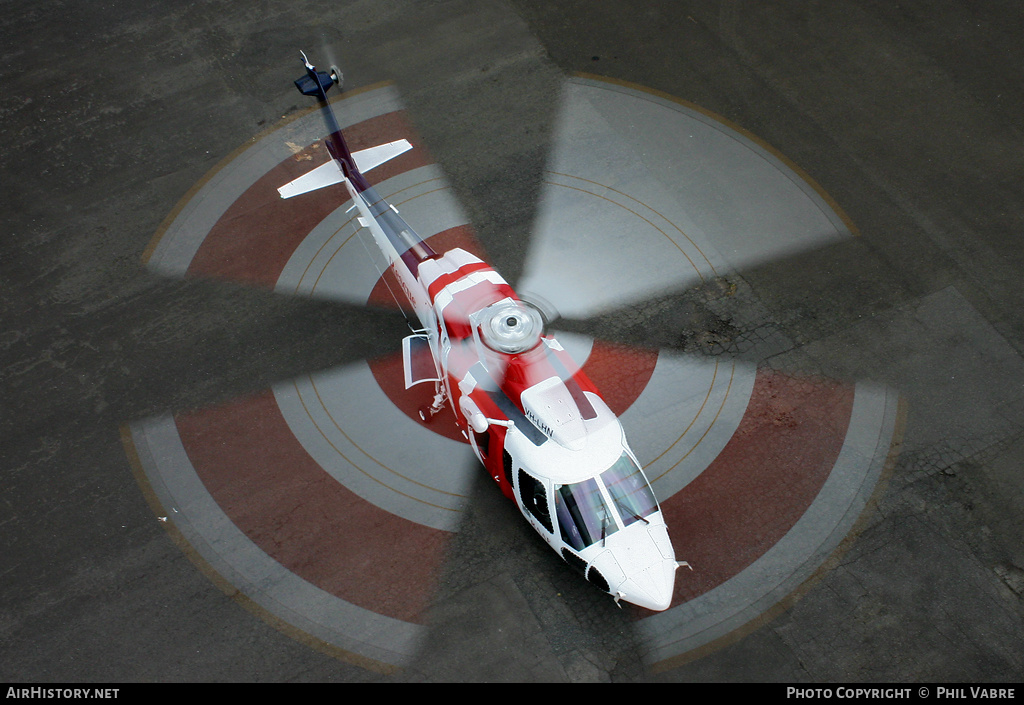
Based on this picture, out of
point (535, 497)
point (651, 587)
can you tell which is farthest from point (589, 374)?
point (651, 587)

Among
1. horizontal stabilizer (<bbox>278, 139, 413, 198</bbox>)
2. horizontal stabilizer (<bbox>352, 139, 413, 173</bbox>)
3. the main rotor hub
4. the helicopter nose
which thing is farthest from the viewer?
horizontal stabilizer (<bbox>352, 139, 413, 173</bbox>)

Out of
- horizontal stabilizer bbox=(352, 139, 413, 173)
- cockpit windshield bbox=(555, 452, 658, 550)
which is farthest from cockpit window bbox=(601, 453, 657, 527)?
horizontal stabilizer bbox=(352, 139, 413, 173)

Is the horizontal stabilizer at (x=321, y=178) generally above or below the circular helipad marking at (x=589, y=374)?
above

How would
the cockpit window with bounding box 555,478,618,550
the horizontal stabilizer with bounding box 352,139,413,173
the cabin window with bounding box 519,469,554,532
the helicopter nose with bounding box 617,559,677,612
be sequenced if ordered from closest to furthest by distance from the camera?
the helicopter nose with bounding box 617,559,677,612 < the cockpit window with bounding box 555,478,618,550 < the cabin window with bounding box 519,469,554,532 < the horizontal stabilizer with bounding box 352,139,413,173

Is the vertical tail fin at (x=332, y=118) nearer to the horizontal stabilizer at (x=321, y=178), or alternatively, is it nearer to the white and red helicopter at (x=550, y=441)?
the horizontal stabilizer at (x=321, y=178)

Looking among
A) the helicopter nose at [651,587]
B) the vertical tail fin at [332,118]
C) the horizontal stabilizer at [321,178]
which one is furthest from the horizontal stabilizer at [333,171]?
the helicopter nose at [651,587]

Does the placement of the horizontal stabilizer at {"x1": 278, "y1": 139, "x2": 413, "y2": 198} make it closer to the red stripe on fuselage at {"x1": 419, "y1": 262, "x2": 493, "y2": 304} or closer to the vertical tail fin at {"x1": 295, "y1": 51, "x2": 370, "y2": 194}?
the vertical tail fin at {"x1": 295, "y1": 51, "x2": 370, "y2": 194}
